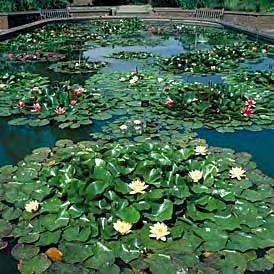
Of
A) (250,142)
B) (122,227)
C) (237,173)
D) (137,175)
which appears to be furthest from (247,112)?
(122,227)

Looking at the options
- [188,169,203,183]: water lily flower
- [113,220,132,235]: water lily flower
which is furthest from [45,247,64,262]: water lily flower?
[188,169,203,183]: water lily flower

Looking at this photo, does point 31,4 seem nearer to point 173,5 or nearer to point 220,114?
point 173,5

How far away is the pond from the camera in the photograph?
6.77 feet

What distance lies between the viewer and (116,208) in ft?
7.42

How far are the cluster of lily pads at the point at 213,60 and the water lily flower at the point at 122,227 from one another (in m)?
4.33

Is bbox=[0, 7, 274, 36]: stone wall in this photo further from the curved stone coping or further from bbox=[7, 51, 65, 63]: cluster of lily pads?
bbox=[7, 51, 65, 63]: cluster of lily pads

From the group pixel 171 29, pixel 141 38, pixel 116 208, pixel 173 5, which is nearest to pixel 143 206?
pixel 116 208

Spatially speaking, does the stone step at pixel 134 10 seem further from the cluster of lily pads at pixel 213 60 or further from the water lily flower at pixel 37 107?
the water lily flower at pixel 37 107

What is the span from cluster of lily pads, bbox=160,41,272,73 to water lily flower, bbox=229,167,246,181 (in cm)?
360

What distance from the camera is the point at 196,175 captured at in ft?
8.27

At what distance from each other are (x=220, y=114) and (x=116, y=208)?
2183 millimetres

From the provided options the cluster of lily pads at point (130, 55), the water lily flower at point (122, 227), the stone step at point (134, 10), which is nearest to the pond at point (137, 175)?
the water lily flower at point (122, 227)

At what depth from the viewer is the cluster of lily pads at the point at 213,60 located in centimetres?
636

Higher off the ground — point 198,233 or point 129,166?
point 129,166
